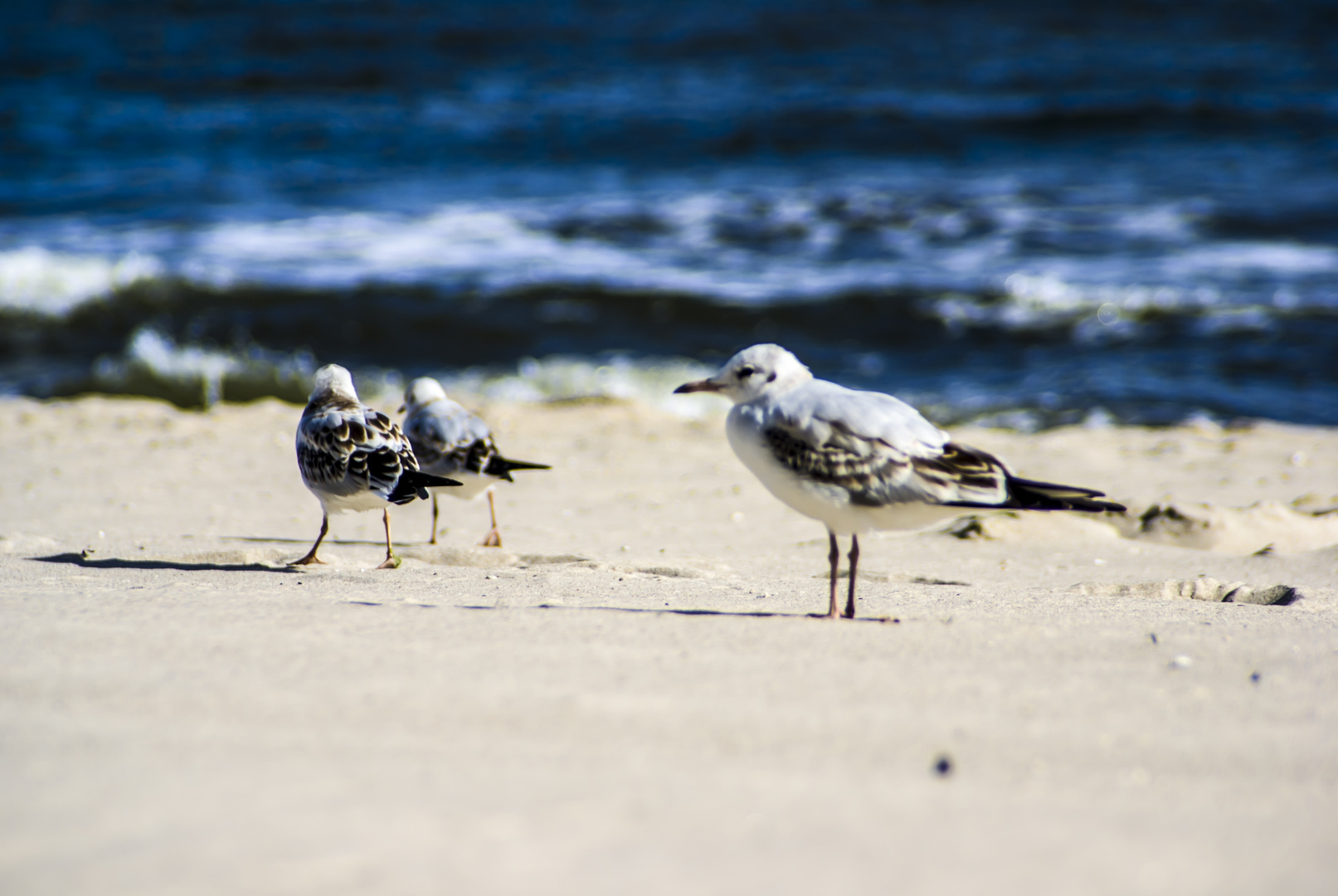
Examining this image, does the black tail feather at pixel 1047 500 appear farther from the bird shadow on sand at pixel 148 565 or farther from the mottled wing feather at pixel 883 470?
the bird shadow on sand at pixel 148 565

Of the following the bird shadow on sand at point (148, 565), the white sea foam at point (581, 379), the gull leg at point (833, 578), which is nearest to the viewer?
the gull leg at point (833, 578)

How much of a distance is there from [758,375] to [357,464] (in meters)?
1.77

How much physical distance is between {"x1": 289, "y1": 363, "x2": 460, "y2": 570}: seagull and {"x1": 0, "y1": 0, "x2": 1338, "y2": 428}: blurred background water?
16.7ft

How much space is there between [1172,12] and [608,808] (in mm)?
23205

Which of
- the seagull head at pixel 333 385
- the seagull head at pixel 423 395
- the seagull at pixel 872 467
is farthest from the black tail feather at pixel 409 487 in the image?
the seagull at pixel 872 467

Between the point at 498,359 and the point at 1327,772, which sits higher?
the point at 498,359

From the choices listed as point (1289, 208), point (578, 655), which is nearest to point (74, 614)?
point (578, 655)

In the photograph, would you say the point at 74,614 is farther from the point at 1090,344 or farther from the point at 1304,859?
the point at 1090,344

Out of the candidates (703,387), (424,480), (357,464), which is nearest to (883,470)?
(703,387)

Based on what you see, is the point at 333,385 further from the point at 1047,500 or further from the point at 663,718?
the point at 1047,500

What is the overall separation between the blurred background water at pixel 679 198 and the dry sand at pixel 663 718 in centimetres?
469

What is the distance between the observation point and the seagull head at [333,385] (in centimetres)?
479

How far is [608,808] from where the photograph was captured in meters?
2.06

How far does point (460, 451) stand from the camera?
200 inches
